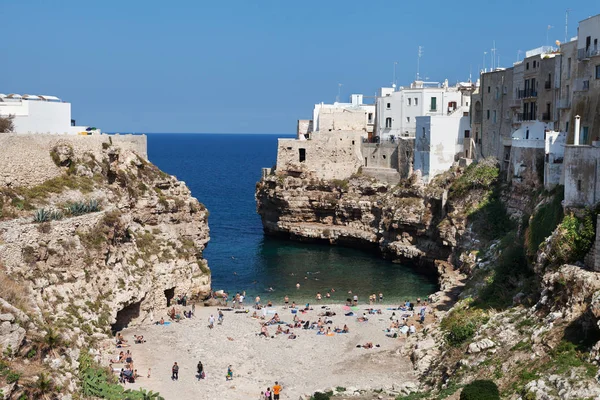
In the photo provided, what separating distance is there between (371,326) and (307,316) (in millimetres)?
4286

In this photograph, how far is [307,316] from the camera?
45.9m

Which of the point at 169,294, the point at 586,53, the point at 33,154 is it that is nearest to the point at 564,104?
the point at 586,53

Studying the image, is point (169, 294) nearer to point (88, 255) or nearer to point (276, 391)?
point (88, 255)

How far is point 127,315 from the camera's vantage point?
136 ft

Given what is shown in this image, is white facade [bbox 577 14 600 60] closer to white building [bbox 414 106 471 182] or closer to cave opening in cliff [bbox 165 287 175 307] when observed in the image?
white building [bbox 414 106 471 182]

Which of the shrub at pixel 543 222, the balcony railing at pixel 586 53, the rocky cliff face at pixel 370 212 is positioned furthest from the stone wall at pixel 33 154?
the balcony railing at pixel 586 53

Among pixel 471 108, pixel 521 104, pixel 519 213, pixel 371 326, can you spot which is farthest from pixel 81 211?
pixel 471 108

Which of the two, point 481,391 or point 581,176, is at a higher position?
point 581,176

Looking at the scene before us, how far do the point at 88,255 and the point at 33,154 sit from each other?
28.6ft

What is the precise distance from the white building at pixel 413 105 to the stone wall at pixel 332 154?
10.8ft

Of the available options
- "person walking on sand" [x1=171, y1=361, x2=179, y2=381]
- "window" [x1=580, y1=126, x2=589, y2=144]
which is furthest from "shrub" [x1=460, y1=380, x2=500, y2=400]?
"window" [x1=580, y1=126, x2=589, y2=144]

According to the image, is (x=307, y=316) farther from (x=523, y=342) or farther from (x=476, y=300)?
(x=523, y=342)

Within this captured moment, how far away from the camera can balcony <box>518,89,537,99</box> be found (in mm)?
52459

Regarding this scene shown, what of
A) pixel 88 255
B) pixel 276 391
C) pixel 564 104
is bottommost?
pixel 276 391
